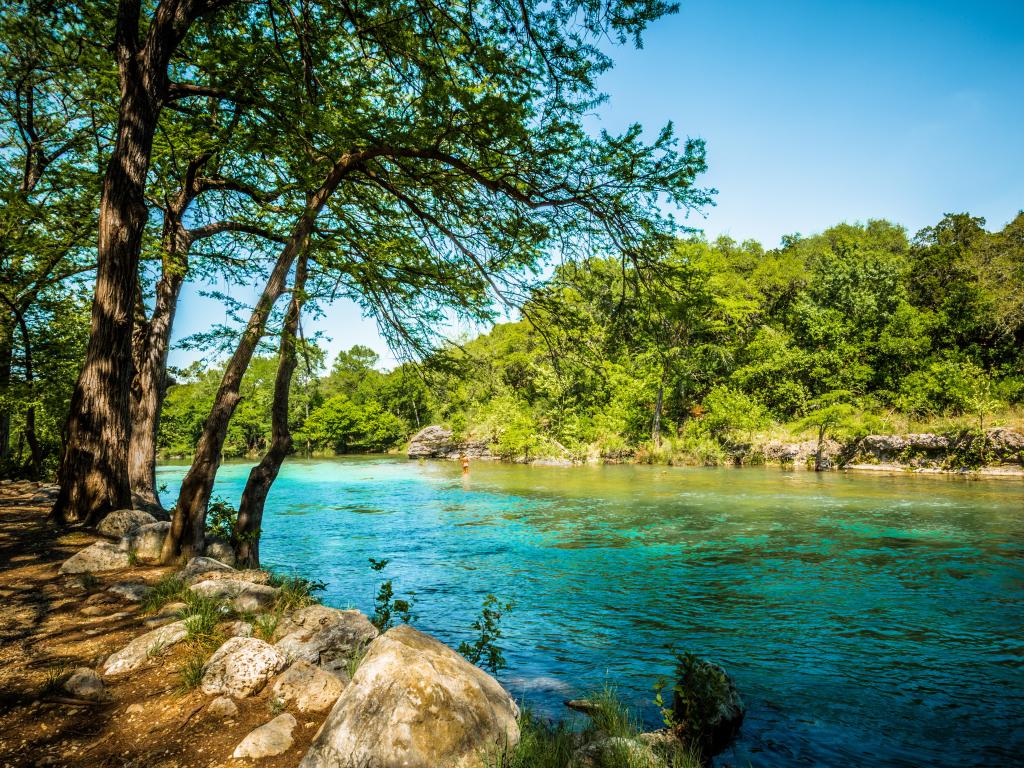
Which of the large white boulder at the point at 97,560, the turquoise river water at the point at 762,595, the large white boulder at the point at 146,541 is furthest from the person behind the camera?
the large white boulder at the point at 146,541

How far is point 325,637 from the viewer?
3.71m

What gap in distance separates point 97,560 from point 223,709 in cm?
366

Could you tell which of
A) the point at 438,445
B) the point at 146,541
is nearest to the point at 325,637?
the point at 146,541

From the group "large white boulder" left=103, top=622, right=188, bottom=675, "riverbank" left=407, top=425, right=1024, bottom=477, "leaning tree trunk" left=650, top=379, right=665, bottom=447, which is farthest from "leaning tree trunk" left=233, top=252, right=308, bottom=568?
"leaning tree trunk" left=650, top=379, right=665, bottom=447

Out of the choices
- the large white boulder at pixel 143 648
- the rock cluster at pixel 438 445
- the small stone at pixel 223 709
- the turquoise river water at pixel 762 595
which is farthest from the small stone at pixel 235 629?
the rock cluster at pixel 438 445

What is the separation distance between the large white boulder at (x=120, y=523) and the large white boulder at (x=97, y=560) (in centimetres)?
67

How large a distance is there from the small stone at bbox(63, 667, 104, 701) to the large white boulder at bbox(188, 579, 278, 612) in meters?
1.21

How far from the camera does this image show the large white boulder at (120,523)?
6243 mm

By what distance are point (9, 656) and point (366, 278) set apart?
15.6 feet

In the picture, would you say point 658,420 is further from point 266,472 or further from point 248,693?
point 248,693

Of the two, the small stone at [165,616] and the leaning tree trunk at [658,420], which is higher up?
the leaning tree trunk at [658,420]

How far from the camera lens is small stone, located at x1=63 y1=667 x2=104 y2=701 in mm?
2916

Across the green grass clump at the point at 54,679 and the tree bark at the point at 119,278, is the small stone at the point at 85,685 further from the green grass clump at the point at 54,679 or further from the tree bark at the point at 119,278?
the tree bark at the point at 119,278

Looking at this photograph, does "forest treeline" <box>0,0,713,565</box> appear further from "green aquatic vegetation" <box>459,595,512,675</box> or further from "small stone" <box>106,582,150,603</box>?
"green aquatic vegetation" <box>459,595,512,675</box>
